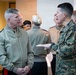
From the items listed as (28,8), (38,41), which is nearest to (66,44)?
(38,41)

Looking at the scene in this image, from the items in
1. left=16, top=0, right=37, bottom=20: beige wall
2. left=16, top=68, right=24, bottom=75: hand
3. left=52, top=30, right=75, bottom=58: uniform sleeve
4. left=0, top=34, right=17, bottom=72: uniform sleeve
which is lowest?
left=16, top=68, right=24, bottom=75: hand

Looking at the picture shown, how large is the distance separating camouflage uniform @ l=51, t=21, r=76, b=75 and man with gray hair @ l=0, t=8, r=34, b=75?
1.33 feet

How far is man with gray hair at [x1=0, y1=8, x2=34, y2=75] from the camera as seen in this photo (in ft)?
8.95

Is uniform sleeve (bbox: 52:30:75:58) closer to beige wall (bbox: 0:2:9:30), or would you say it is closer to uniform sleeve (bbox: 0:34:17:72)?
uniform sleeve (bbox: 0:34:17:72)

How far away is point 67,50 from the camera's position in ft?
8.34

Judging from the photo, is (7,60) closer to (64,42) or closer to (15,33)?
(15,33)

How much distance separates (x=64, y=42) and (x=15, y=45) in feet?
2.00

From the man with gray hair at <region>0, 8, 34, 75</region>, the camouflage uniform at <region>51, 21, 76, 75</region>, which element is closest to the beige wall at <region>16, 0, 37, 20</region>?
the man with gray hair at <region>0, 8, 34, 75</region>

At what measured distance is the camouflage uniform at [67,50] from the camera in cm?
255

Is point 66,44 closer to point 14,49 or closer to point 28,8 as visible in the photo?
point 14,49

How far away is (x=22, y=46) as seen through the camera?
2844mm

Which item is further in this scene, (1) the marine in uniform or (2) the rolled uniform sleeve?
(1) the marine in uniform

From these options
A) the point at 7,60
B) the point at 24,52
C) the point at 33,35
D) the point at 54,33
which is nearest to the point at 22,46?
the point at 24,52

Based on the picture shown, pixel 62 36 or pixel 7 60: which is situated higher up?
pixel 62 36
